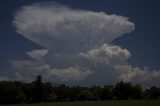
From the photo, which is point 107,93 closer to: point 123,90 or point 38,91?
point 123,90

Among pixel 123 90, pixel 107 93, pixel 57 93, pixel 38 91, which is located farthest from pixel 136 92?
pixel 38 91

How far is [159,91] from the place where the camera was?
142625mm

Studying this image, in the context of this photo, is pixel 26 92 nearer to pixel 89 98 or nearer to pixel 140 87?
pixel 89 98

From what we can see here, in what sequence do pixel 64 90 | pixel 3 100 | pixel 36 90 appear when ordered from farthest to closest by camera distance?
pixel 64 90 < pixel 36 90 < pixel 3 100

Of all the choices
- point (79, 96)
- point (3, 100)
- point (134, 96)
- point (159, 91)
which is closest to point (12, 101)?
point (3, 100)

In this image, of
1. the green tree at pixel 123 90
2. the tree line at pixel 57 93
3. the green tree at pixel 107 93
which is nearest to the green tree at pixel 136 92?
the tree line at pixel 57 93

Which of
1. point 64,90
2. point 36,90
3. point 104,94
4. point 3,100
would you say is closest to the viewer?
point 3,100

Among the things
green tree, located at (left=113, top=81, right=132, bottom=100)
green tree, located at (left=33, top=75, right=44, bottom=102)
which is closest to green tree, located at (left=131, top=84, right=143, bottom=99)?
green tree, located at (left=113, top=81, right=132, bottom=100)

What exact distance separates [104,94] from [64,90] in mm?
20313

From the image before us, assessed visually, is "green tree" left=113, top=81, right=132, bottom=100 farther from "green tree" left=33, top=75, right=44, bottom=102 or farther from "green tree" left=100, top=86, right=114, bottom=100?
"green tree" left=33, top=75, right=44, bottom=102

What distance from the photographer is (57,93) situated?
5802 inches

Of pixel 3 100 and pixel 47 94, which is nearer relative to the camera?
pixel 3 100

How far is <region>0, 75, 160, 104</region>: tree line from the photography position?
12322 cm

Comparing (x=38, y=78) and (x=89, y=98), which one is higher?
(x=38, y=78)
